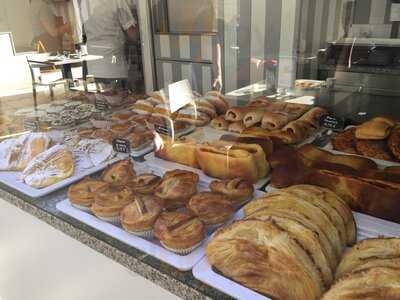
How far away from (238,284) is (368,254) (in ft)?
0.72

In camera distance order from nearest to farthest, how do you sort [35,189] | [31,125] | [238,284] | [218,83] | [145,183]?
1. [238,284]
2. [145,183]
3. [35,189]
4. [31,125]
5. [218,83]

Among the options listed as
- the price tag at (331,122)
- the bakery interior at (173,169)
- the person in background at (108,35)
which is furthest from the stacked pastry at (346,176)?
the person in background at (108,35)

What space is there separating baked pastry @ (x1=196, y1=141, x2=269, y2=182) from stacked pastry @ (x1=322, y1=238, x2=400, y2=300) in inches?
13.4

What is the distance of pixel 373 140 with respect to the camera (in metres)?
1.01

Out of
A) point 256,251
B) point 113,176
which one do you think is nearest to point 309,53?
point 113,176

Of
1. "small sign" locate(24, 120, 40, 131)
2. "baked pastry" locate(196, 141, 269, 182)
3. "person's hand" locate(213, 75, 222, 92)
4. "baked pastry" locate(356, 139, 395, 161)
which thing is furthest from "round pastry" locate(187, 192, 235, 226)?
"person's hand" locate(213, 75, 222, 92)

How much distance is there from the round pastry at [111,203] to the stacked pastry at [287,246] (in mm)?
255

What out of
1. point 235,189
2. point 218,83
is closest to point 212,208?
point 235,189

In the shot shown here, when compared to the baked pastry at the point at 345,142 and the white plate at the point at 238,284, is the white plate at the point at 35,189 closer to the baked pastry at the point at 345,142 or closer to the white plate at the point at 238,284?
the white plate at the point at 238,284

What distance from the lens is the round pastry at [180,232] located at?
27.0 inches

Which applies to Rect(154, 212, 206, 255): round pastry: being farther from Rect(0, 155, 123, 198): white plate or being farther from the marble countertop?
Rect(0, 155, 123, 198): white plate

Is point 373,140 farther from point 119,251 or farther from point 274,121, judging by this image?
point 119,251

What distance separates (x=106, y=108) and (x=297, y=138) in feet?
2.69

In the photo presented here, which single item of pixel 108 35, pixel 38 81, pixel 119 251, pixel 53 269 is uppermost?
pixel 108 35
